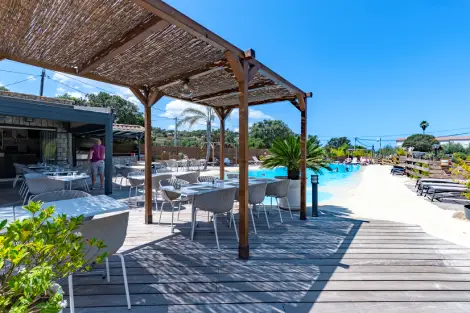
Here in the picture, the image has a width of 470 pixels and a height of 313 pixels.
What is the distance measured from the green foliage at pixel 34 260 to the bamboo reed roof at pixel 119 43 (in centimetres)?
162

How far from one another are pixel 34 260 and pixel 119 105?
28.0m

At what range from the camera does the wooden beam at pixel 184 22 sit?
1944 mm

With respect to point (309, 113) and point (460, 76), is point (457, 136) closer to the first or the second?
point (460, 76)

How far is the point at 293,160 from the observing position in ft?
18.1

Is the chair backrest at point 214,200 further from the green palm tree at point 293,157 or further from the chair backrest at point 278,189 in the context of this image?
the green palm tree at point 293,157

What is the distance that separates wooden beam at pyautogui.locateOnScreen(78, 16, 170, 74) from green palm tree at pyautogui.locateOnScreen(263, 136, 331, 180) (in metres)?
3.74

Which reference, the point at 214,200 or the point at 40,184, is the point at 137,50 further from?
the point at 40,184

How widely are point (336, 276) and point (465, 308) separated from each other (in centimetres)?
97

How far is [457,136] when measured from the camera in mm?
45531

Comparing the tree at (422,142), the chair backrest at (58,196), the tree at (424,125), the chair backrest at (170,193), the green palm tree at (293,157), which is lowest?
the chair backrest at (170,193)

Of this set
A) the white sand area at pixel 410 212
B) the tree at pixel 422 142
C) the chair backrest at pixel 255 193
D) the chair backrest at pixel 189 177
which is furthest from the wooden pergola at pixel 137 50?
the tree at pixel 422 142

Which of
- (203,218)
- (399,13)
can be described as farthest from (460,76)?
(203,218)

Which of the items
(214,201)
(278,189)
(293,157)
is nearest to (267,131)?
(293,157)

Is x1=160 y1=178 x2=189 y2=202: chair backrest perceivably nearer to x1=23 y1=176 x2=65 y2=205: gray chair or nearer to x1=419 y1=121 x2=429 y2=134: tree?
x1=23 y1=176 x2=65 y2=205: gray chair
